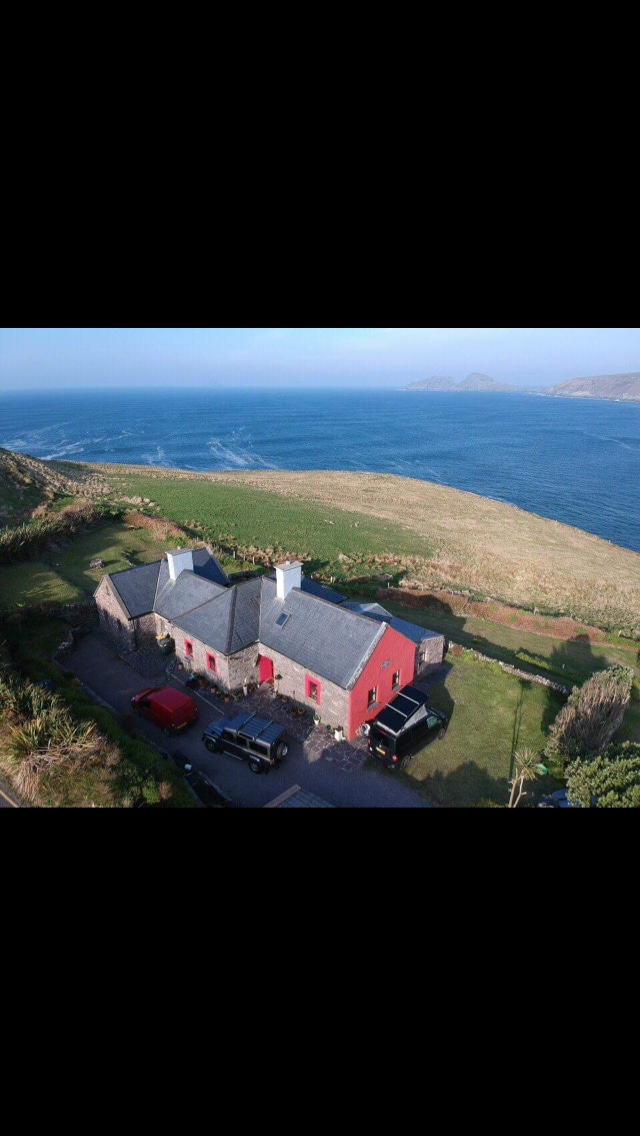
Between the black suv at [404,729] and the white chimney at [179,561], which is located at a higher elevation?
the white chimney at [179,561]

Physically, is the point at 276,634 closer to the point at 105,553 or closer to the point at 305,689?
the point at 305,689

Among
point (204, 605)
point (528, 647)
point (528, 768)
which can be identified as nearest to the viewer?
point (528, 768)

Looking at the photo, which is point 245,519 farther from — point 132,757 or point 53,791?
point 53,791

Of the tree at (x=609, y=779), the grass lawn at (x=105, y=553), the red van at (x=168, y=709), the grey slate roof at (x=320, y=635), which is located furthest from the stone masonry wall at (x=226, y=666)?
the tree at (x=609, y=779)

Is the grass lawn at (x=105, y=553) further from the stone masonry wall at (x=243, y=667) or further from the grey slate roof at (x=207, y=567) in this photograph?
the stone masonry wall at (x=243, y=667)

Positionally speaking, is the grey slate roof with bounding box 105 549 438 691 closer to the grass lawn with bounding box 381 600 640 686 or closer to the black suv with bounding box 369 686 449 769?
the black suv with bounding box 369 686 449 769

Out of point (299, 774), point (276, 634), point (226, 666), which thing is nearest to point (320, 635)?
point (276, 634)
